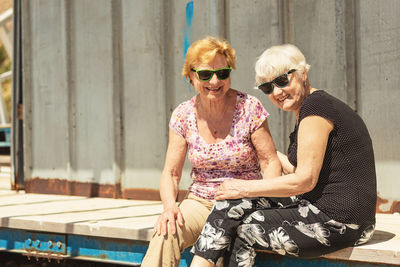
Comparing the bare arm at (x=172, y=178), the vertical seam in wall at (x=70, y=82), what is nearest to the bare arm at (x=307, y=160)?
the bare arm at (x=172, y=178)

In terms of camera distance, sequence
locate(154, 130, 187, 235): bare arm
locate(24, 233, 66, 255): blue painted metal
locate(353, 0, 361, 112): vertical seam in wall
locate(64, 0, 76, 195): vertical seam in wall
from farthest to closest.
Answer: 1. locate(64, 0, 76, 195): vertical seam in wall
2. locate(353, 0, 361, 112): vertical seam in wall
3. locate(24, 233, 66, 255): blue painted metal
4. locate(154, 130, 187, 235): bare arm

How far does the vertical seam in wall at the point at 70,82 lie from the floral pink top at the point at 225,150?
223 centimetres

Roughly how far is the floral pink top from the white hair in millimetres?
373

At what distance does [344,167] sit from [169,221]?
2.97ft

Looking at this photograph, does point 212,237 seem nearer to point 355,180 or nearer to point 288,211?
point 288,211

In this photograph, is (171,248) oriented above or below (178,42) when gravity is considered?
below

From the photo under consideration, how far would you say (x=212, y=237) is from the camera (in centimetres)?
224

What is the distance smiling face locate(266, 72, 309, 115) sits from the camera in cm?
231

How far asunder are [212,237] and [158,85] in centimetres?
223

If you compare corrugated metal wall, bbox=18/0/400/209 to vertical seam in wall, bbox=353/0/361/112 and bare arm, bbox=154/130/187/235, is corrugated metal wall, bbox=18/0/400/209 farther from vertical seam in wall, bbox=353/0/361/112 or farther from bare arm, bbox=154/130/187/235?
bare arm, bbox=154/130/187/235

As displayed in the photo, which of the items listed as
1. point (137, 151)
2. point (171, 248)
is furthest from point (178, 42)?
point (171, 248)

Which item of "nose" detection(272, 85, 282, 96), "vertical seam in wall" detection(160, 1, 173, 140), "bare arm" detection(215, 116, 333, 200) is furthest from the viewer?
"vertical seam in wall" detection(160, 1, 173, 140)

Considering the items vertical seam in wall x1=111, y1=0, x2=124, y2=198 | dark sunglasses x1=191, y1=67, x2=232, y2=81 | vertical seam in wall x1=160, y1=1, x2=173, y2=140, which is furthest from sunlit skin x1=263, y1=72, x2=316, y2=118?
vertical seam in wall x1=111, y1=0, x2=124, y2=198

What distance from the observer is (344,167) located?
7.23 ft
